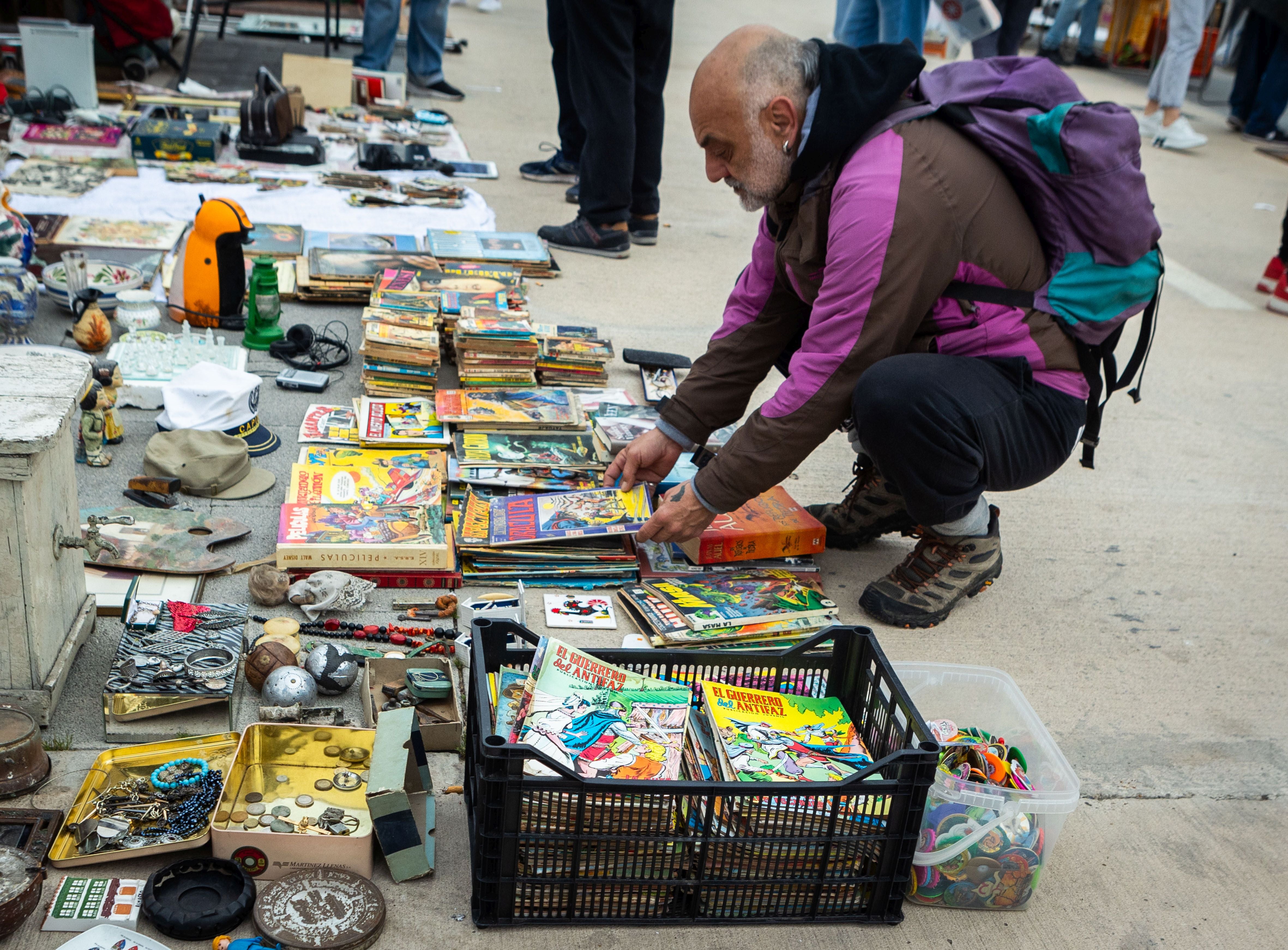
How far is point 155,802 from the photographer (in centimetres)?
173

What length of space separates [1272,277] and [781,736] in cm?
479

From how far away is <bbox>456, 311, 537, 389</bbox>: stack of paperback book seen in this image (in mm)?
3283

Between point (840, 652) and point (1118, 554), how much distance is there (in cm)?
142

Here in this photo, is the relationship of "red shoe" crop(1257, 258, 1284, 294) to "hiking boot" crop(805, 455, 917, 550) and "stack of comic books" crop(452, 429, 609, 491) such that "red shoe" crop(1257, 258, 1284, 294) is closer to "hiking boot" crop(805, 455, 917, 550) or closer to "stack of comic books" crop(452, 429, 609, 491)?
"hiking boot" crop(805, 455, 917, 550)

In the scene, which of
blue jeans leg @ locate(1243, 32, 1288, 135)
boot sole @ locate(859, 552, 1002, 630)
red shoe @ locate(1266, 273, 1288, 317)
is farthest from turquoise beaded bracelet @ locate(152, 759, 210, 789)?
blue jeans leg @ locate(1243, 32, 1288, 135)

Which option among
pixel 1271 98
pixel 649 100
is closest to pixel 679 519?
pixel 649 100

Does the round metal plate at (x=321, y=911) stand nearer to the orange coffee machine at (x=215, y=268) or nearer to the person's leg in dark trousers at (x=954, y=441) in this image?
the person's leg in dark trousers at (x=954, y=441)

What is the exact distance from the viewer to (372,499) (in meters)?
2.66

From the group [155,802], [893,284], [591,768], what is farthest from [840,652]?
[155,802]

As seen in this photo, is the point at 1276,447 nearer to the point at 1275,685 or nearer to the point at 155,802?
the point at 1275,685

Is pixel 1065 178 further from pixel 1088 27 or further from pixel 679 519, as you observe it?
pixel 1088 27

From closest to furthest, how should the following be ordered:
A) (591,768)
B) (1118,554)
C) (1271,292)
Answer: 1. (591,768)
2. (1118,554)
3. (1271,292)

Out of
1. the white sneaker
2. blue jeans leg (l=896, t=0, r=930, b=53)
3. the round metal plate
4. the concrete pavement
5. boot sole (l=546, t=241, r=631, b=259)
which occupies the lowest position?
the concrete pavement

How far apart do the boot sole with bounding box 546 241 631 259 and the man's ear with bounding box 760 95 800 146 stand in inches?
108
